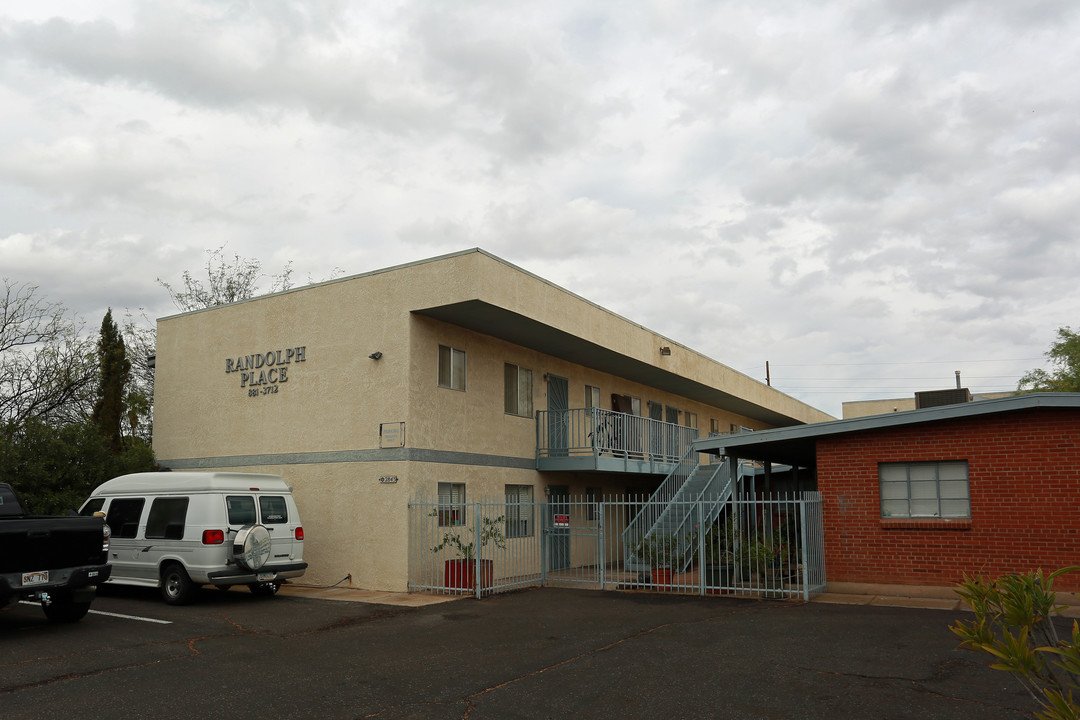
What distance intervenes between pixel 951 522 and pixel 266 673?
10.5m

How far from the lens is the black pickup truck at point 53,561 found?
10.3 m

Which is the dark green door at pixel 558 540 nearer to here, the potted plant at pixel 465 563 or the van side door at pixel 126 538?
the potted plant at pixel 465 563

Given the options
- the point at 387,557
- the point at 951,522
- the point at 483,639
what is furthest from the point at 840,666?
the point at 387,557

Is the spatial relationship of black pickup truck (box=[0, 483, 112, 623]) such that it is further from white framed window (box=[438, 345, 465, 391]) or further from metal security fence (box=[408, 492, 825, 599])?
white framed window (box=[438, 345, 465, 391])

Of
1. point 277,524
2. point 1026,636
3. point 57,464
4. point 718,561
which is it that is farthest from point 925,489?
point 57,464

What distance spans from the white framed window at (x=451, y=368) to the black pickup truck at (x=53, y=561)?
6.91 meters

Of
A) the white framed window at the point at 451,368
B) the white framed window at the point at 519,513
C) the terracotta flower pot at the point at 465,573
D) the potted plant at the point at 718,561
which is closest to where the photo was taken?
the potted plant at the point at 718,561

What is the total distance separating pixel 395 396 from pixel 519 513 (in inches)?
159

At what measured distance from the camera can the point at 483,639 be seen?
10422mm

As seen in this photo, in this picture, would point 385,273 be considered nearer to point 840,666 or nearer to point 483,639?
point 483,639

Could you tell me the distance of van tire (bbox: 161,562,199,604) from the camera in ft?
43.4

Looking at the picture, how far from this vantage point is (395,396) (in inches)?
624

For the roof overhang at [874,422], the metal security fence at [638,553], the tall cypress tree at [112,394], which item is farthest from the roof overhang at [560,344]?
the tall cypress tree at [112,394]

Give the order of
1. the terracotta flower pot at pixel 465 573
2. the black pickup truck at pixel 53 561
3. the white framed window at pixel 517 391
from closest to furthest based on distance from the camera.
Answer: the black pickup truck at pixel 53 561, the terracotta flower pot at pixel 465 573, the white framed window at pixel 517 391
